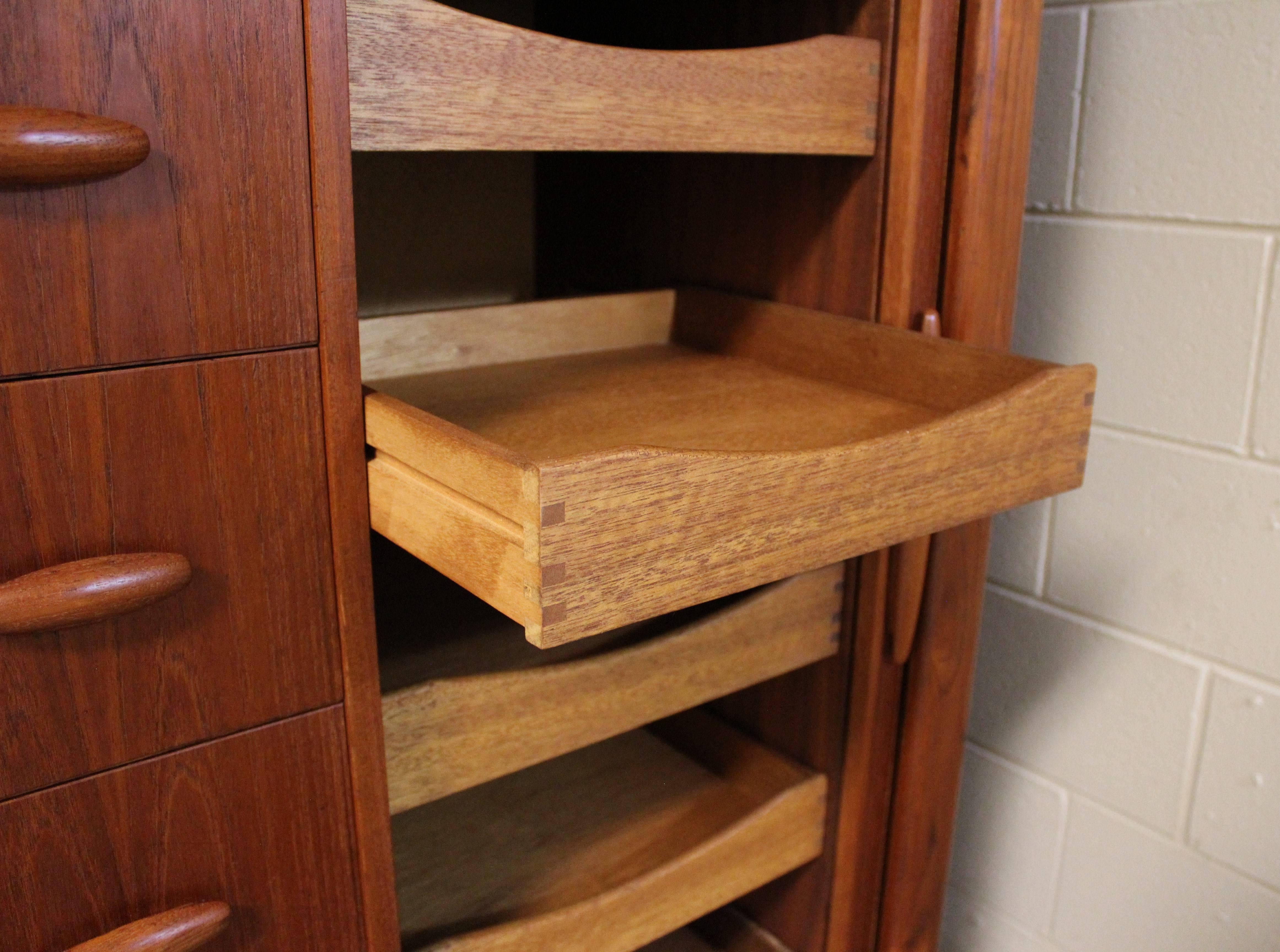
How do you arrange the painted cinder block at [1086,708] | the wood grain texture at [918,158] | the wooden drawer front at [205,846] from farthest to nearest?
the painted cinder block at [1086,708] → the wood grain texture at [918,158] → the wooden drawer front at [205,846]

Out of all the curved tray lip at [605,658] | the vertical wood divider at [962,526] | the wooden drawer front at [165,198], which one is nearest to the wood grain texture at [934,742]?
the vertical wood divider at [962,526]

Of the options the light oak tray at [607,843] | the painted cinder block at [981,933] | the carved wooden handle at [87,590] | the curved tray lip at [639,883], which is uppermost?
the carved wooden handle at [87,590]

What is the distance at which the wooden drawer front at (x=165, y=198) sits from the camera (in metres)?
0.55

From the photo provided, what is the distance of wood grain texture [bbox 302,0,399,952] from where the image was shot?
62 centimetres

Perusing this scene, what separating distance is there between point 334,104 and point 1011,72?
567 millimetres

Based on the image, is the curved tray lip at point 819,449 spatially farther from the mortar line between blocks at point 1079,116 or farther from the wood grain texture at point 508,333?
the mortar line between blocks at point 1079,116

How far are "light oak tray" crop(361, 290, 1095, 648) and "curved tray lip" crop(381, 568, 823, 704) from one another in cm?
13

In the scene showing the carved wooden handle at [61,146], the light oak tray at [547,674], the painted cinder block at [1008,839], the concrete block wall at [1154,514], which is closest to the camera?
the carved wooden handle at [61,146]

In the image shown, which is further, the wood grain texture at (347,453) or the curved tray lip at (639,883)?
the curved tray lip at (639,883)

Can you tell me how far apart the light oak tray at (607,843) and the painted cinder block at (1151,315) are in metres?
0.50

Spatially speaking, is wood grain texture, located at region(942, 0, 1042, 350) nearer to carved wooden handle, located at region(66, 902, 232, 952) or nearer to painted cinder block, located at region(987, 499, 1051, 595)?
painted cinder block, located at region(987, 499, 1051, 595)

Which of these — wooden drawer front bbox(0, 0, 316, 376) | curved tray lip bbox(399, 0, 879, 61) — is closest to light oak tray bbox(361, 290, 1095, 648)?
wooden drawer front bbox(0, 0, 316, 376)

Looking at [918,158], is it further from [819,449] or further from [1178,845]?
[1178,845]

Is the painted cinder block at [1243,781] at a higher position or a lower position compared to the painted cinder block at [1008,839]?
higher
